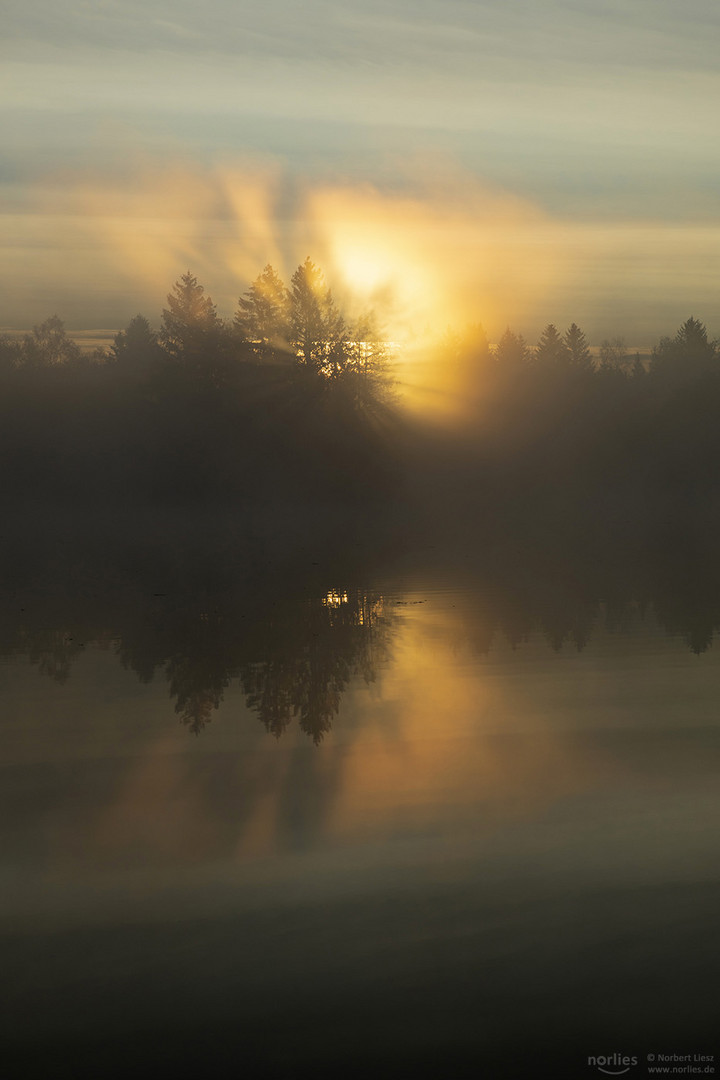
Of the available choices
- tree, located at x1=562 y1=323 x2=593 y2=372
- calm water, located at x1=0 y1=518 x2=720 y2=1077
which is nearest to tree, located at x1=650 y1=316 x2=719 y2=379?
tree, located at x1=562 y1=323 x2=593 y2=372

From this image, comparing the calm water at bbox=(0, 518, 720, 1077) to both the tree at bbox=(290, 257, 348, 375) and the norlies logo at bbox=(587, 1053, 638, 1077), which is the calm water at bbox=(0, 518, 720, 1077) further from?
the tree at bbox=(290, 257, 348, 375)

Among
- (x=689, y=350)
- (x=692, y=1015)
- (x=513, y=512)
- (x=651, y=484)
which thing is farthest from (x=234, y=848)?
(x=689, y=350)

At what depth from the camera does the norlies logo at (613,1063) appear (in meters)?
6.07

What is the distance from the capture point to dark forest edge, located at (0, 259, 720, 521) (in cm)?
8688

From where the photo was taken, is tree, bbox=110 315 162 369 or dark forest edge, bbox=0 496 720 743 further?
tree, bbox=110 315 162 369

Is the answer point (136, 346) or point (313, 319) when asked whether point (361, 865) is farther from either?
point (136, 346)

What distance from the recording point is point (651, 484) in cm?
10575

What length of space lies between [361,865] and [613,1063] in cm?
315

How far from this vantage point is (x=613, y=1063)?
6.13 m

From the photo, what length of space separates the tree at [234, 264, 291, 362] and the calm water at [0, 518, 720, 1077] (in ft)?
244

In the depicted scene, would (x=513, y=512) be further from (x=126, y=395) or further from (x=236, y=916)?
(x=236, y=916)

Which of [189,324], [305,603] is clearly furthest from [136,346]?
[305,603]

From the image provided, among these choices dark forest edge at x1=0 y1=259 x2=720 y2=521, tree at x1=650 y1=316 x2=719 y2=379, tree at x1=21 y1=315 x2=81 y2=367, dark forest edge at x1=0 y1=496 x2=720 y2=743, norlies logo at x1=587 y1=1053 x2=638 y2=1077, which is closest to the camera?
norlies logo at x1=587 y1=1053 x2=638 y2=1077

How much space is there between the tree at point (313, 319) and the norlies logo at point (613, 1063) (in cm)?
8487
